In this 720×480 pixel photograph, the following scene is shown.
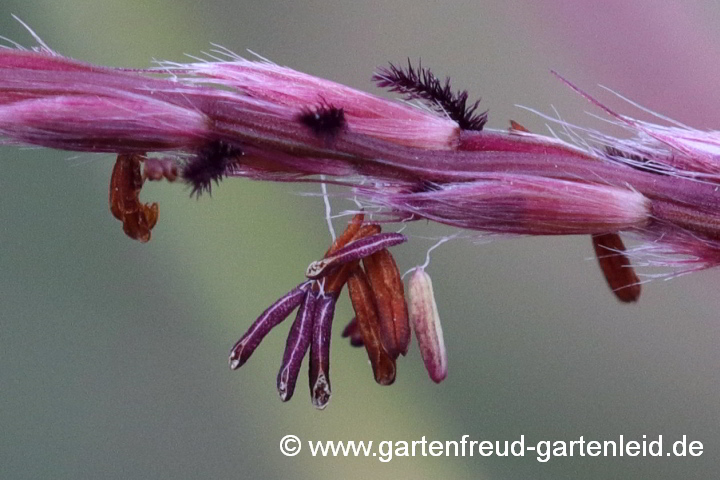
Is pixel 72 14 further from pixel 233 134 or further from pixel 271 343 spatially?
pixel 233 134

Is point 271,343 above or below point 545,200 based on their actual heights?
below

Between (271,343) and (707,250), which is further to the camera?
(271,343)

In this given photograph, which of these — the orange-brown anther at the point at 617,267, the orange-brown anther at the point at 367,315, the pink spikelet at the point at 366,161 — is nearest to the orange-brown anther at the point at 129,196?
the pink spikelet at the point at 366,161

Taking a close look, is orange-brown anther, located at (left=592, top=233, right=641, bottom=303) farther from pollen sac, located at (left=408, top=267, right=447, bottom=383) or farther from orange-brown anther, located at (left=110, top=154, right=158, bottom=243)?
orange-brown anther, located at (left=110, top=154, right=158, bottom=243)

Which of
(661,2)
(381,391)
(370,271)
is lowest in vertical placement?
(381,391)

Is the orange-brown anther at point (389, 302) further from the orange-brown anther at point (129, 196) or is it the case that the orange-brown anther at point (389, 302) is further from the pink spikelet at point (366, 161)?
the orange-brown anther at point (129, 196)

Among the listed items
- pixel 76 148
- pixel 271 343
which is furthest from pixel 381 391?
pixel 76 148
